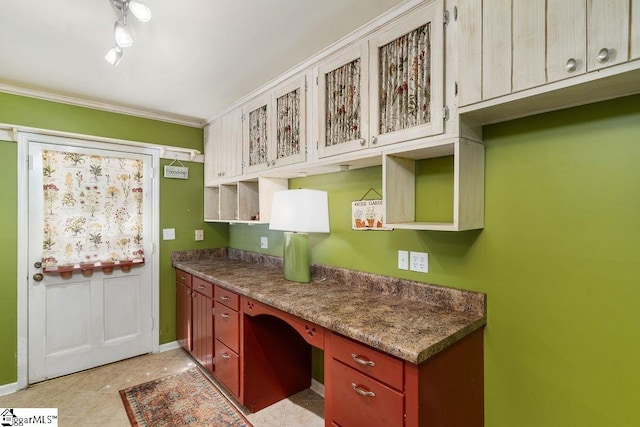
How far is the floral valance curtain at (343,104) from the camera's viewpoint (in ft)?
5.97

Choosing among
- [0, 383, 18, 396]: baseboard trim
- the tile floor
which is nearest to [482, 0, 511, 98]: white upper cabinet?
the tile floor

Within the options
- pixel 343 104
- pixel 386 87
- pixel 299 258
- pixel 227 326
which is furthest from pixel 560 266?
pixel 227 326

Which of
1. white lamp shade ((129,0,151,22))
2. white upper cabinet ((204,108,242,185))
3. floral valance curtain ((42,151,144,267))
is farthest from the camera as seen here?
white upper cabinet ((204,108,242,185))

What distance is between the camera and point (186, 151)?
336 cm

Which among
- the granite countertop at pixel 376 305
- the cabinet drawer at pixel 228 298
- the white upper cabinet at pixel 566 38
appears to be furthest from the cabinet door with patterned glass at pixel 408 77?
the cabinet drawer at pixel 228 298

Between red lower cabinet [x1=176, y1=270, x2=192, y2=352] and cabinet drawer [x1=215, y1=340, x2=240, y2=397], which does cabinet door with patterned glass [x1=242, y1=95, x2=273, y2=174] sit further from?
cabinet drawer [x1=215, y1=340, x2=240, y2=397]

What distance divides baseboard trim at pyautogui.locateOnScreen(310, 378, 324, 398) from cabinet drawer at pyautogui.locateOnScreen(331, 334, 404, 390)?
1217mm

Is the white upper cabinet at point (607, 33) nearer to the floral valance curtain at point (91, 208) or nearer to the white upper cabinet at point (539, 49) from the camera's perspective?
the white upper cabinet at point (539, 49)

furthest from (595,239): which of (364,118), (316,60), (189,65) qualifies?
(189,65)

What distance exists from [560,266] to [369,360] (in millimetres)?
923

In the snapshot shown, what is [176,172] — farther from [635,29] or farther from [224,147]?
[635,29]

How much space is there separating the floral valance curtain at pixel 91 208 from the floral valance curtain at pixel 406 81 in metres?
2.63

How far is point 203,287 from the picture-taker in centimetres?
270

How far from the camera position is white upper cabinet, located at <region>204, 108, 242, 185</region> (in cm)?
288
